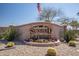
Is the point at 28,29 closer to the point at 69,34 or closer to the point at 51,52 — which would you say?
the point at 51,52

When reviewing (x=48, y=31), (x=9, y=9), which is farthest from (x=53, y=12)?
(x=9, y=9)

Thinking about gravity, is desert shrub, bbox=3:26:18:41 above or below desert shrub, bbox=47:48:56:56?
above

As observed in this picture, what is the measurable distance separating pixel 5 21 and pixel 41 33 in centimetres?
110

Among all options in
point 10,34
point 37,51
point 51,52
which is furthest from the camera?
point 10,34

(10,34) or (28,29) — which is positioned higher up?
(28,29)

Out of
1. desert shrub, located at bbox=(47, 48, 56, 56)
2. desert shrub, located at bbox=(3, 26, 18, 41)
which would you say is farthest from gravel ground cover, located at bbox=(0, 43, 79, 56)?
desert shrub, located at bbox=(3, 26, 18, 41)

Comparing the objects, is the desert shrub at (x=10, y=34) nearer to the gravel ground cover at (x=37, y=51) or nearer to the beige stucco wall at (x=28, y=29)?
the beige stucco wall at (x=28, y=29)

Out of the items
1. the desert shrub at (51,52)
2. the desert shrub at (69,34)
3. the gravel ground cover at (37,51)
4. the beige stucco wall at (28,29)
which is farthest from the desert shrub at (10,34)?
the desert shrub at (69,34)

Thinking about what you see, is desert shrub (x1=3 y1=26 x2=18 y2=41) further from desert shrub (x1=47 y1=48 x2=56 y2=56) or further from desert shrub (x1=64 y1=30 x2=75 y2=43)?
desert shrub (x1=64 y1=30 x2=75 y2=43)

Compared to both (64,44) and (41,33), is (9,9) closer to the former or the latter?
(41,33)

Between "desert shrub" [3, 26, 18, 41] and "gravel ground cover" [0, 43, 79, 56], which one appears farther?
"desert shrub" [3, 26, 18, 41]

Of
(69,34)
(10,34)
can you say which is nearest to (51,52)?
(69,34)

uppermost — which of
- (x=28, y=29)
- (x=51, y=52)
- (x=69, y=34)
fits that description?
(x=28, y=29)

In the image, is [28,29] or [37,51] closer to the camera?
[37,51]
